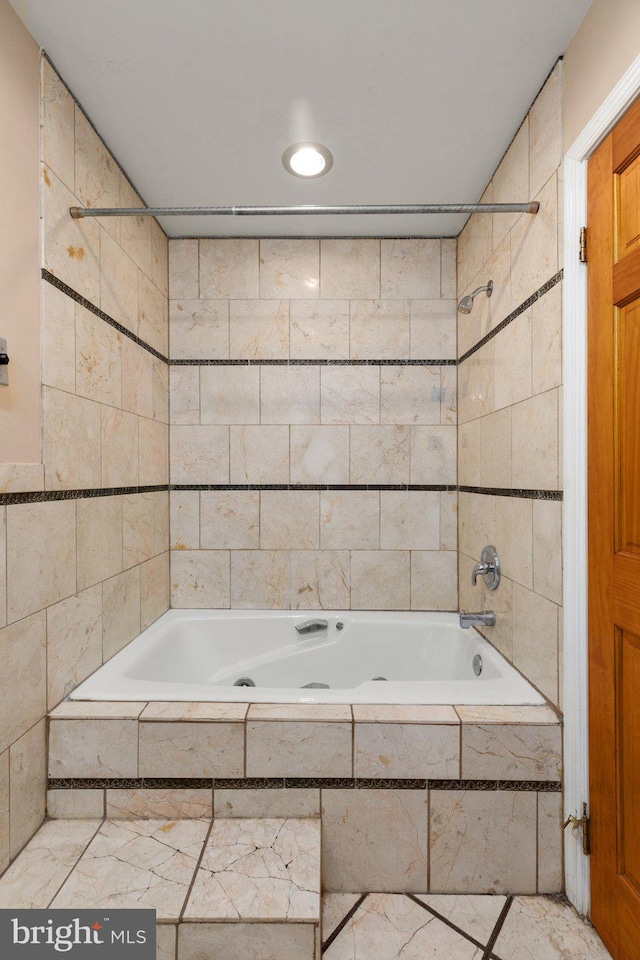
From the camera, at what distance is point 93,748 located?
1467 mm

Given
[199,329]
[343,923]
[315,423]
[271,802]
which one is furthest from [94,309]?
[343,923]

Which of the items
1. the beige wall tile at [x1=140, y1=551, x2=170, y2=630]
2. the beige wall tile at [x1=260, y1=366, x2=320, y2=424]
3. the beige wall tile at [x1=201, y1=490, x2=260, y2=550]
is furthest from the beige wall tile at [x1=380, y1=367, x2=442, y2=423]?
the beige wall tile at [x1=140, y1=551, x2=170, y2=630]

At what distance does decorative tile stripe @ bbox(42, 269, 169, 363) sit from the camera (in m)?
1.52

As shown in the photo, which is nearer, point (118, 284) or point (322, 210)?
point (322, 210)

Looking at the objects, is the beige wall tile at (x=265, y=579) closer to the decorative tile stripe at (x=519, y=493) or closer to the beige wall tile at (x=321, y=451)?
the beige wall tile at (x=321, y=451)

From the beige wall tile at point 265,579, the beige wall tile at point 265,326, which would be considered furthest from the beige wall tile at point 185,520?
the beige wall tile at point 265,326

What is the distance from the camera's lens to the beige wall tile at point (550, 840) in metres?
1.42

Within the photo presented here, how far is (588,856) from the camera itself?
4.48 ft

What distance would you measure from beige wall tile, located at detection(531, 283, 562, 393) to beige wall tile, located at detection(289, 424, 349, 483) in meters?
1.08

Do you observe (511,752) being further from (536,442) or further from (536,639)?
(536,442)

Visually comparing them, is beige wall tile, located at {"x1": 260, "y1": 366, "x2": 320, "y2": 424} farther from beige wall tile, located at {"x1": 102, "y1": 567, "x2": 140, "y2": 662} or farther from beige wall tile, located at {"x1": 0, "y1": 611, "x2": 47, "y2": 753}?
beige wall tile, located at {"x1": 0, "y1": 611, "x2": 47, "y2": 753}

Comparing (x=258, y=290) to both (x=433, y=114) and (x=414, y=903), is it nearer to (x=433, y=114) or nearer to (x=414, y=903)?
(x=433, y=114)

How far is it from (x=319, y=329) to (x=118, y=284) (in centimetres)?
97

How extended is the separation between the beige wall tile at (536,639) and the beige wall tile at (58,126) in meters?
2.06
